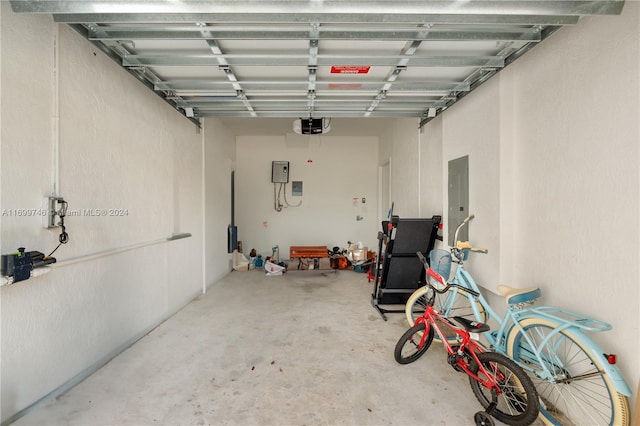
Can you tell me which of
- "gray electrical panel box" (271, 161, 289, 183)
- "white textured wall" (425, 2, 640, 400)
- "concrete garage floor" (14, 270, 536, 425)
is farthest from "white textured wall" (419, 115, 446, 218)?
"gray electrical panel box" (271, 161, 289, 183)

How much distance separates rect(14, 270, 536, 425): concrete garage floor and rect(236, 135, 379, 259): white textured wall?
9.33 ft

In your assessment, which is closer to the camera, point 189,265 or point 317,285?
point 189,265

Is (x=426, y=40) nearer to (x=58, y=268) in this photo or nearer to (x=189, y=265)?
(x=58, y=268)

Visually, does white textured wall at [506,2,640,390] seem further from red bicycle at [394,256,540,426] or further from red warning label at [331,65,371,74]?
red warning label at [331,65,371,74]

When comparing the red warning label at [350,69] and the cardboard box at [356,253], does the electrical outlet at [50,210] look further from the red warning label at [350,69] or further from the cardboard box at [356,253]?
the cardboard box at [356,253]

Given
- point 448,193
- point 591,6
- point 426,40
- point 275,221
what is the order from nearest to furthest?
point 591,6
point 426,40
point 448,193
point 275,221

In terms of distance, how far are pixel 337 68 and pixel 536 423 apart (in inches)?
107

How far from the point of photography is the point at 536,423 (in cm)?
154

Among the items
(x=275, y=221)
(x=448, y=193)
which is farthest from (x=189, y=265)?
(x=448, y=193)

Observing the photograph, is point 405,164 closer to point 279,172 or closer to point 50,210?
point 279,172

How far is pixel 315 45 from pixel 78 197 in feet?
6.44

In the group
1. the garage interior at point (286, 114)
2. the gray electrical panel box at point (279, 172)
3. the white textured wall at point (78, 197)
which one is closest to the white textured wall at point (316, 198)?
the gray electrical panel box at point (279, 172)

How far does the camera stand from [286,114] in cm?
307

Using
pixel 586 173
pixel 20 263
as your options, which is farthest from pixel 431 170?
pixel 20 263
